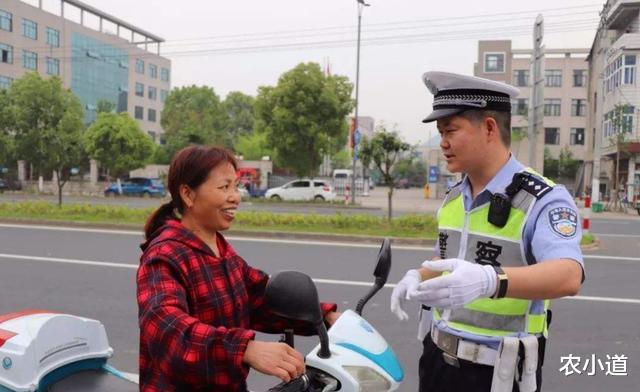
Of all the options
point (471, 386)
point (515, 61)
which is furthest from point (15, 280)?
point (515, 61)

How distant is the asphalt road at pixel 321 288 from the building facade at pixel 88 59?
3817 centimetres

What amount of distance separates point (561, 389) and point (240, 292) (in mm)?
3081

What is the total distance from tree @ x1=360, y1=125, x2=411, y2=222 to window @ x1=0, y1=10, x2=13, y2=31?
39841 millimetres

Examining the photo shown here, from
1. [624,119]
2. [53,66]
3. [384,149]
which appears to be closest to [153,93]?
[53,66]

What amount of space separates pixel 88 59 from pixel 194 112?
1183 centimetres

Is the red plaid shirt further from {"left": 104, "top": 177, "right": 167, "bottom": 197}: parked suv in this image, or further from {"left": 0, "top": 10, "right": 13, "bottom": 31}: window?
{"left": 0, "top": 10, "right": 13, "bottom": 31}: window

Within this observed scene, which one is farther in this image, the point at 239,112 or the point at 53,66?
the point at 239,112

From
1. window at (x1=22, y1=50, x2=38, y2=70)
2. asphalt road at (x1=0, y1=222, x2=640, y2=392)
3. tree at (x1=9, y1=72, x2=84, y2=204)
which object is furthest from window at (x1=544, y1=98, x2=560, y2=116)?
asphalt road at (x1=0, y1=222, x2=640, y2=392)

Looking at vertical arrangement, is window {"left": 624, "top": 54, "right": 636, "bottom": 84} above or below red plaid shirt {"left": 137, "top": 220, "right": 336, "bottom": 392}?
above

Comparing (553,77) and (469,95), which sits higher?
(553,77)

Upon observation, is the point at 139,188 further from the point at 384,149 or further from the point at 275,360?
the point at 275,360

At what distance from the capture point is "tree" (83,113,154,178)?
3011 centimetres

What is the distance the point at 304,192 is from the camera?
2822 cm

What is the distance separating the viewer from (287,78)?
26750 millimetres
